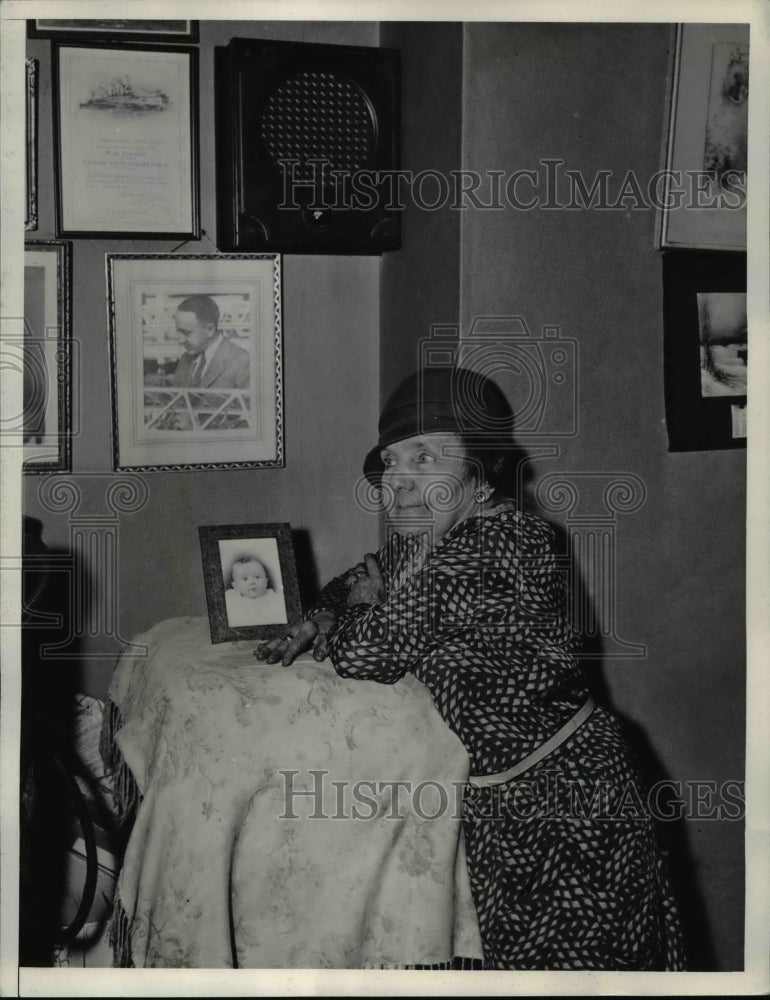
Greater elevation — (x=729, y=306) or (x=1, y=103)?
(x=1, y=103)

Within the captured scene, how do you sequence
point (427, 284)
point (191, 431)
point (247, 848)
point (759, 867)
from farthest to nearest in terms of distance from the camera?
point (191, 431) < point (427, 284) < point (759, 867) < point (247, 848)

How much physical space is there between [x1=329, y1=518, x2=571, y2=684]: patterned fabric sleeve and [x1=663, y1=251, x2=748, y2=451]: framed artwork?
62 centimetres

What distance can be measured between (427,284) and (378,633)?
2.64 ft

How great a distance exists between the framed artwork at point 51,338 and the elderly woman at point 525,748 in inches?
29.7

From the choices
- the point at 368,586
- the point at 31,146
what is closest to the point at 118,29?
the point at 31,146

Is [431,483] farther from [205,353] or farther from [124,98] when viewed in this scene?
[124,98]

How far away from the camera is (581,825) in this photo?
1370 mm

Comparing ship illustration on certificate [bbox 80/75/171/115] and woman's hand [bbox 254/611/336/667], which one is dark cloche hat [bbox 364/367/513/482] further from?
ship illustration on certificate [bbox 80/75/171/115]

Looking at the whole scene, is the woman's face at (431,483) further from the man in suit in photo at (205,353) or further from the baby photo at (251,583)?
the man in suit in photo at (205,353)

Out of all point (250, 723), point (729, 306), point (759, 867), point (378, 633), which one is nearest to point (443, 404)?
point (378, 633)

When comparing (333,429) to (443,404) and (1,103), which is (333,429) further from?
(1,103)

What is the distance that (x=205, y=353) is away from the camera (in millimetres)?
2045

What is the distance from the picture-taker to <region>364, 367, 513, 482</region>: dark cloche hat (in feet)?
4.95

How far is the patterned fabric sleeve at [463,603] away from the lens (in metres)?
1.38
